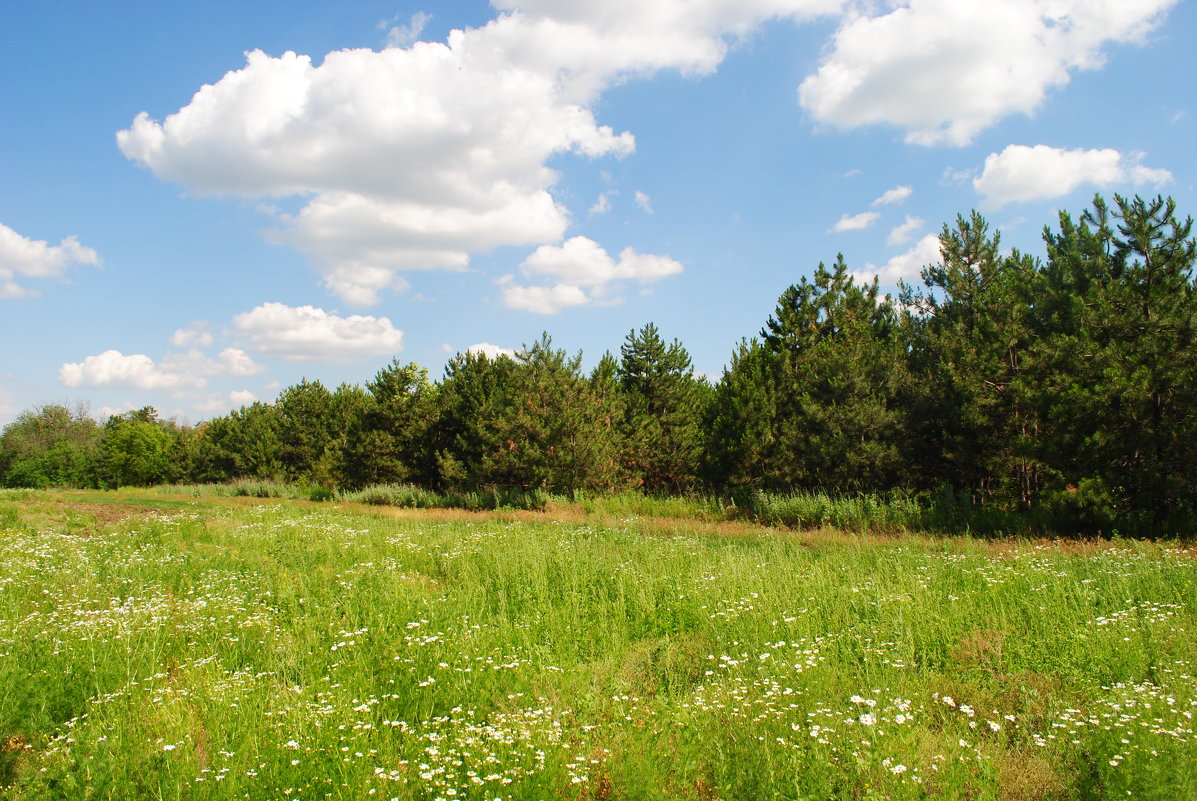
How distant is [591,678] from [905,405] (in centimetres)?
1739

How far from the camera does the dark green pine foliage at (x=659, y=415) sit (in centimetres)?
2991

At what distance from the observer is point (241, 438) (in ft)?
163

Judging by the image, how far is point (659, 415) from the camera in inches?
1236

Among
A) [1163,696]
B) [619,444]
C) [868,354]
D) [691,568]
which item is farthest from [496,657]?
[619,444]

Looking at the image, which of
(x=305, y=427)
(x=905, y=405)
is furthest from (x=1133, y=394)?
(x=305, y=427)

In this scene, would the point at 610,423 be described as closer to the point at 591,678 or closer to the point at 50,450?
the point at 591,678

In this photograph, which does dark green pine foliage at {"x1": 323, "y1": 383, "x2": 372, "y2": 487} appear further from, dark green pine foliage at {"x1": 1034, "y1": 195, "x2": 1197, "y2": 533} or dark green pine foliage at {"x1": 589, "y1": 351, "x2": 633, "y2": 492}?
dark green pine foliage at {"x1": 1034, "y1": 195, "x2": 1197, "y2": 533}

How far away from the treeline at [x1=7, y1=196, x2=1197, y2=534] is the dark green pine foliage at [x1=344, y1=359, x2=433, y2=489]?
11 centimetres

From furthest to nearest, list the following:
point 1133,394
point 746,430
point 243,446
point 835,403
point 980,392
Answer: point 243,446
point 746,430
point 835,403
point 980,392
point 1133,394

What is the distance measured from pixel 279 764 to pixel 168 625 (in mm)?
3577

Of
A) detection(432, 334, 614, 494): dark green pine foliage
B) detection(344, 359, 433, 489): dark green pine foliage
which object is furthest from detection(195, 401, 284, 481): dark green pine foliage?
detection(432, 334, 614, 494): dark green pine foliage

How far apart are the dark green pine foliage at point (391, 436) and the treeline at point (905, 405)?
0.11 meters

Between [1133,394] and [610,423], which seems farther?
[610,423]

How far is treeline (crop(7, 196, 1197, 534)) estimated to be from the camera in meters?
13.5
